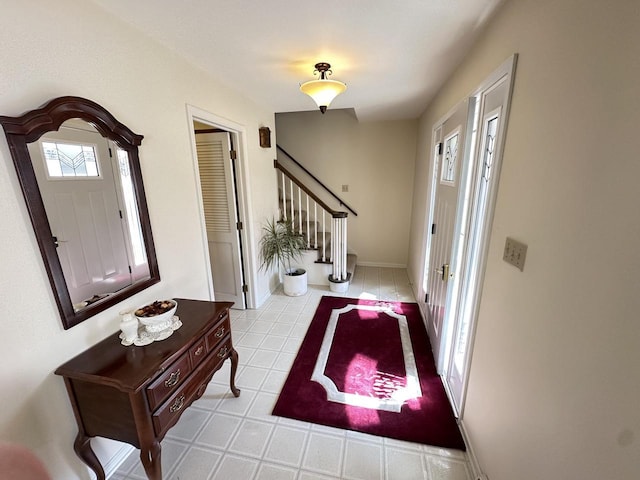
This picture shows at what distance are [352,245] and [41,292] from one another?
12.9ft

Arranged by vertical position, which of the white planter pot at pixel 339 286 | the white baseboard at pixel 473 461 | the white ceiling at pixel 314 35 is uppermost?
the white ceiling at pixel 314 35

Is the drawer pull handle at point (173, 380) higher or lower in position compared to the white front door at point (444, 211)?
lower

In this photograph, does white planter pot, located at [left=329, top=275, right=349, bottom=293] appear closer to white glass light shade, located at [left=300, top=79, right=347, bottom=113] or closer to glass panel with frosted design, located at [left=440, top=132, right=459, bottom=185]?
glass panel with frosted design, located at [left=440, top=132, right=459, bottom=185]

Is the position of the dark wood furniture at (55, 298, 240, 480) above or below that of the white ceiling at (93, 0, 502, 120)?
below

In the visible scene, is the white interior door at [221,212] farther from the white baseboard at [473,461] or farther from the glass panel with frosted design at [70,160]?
the white baseboard at [473,461]

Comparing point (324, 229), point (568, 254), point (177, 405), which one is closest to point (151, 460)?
point (177, 405)

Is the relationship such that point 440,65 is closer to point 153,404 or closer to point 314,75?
point 314,75

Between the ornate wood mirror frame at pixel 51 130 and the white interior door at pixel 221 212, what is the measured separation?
127 cm

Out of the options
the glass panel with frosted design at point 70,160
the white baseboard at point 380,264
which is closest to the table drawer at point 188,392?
the glass panel with frosted design at point 70,160

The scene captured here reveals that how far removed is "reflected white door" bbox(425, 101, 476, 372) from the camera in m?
1.83

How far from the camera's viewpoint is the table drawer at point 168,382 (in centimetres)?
116

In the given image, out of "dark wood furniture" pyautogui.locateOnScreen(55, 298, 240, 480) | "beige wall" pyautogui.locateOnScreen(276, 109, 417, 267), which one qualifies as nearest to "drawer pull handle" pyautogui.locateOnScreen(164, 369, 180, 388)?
"dark wood furniture" pyautogui.locateOnScreen(55, 298, 240, 480)

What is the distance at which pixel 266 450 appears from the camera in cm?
154

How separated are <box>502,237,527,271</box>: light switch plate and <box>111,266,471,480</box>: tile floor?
119 centimetres
